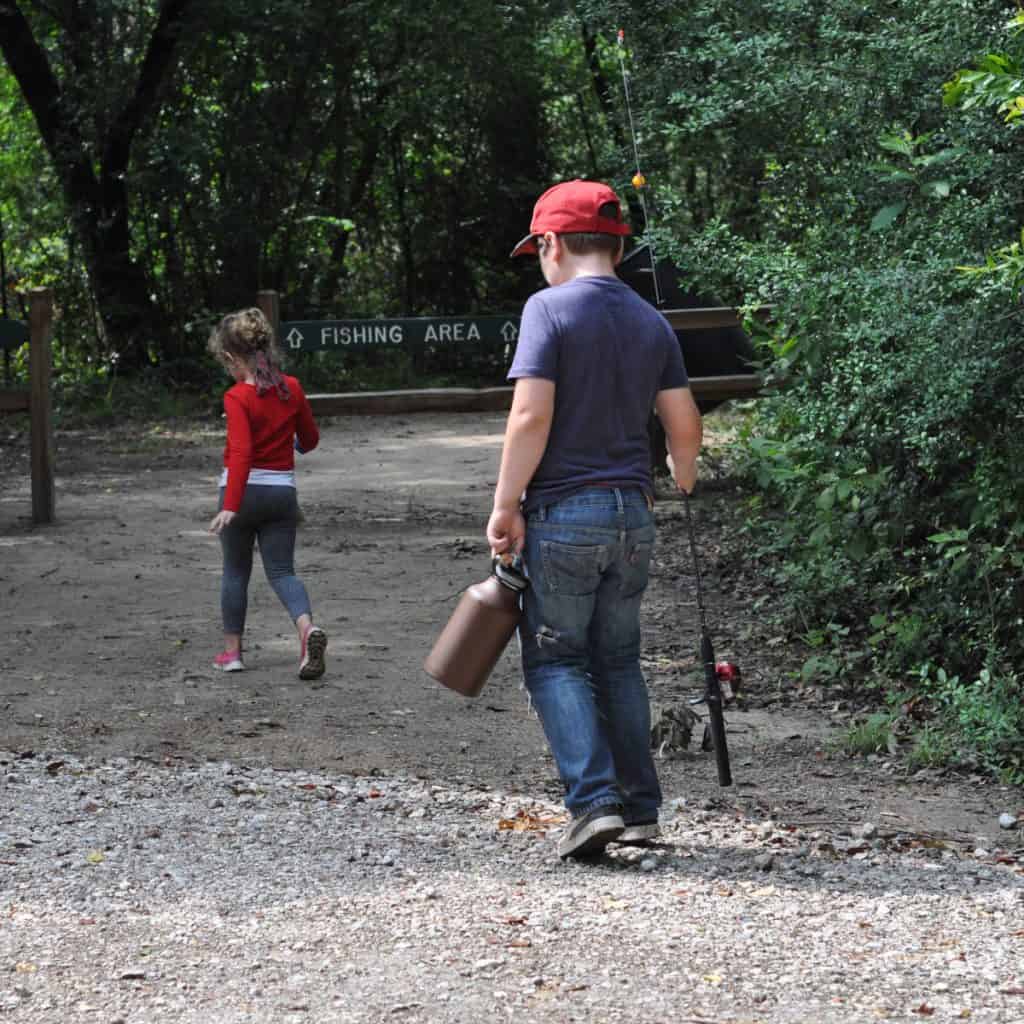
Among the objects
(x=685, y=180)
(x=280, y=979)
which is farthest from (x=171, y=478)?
(x=280, y=979)

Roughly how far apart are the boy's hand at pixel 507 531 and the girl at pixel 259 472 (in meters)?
2.70

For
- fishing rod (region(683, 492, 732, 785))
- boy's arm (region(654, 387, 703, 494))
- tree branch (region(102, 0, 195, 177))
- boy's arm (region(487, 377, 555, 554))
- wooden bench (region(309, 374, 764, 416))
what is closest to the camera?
boy's arm (region(487, 377, 555, 554))

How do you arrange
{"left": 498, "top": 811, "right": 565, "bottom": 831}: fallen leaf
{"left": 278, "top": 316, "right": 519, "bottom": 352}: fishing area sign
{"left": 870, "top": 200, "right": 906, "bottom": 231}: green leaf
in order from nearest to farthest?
{"left": 498, "top": 811, "right": 565, "bottom": 831}: fallen leaf → {"left": 870, "top": 200, "right": 906, "bottom": 231}: green leaf → {"left": 278, "top": 316, "right": 519, "bottom": 352}: fishing area sign

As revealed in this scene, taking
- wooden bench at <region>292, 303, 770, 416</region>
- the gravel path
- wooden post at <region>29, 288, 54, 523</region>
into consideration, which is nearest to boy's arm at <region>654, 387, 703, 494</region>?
the gravel path

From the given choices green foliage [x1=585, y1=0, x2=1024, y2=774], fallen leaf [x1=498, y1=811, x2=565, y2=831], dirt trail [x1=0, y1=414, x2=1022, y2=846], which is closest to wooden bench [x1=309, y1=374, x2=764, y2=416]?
dirt trail [x1=0, y1=414, x2=1022, y2=846]

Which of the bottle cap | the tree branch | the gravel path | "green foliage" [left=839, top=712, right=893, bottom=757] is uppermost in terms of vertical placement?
the tree branch

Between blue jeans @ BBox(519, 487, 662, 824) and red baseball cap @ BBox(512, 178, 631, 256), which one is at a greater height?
red baseball cap @ BBox(512, 178, 631, 256)

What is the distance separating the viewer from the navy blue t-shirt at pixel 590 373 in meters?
4.49

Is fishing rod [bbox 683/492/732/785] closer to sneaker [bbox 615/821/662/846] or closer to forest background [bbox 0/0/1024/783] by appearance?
sneaker [bbox 615/821/662/846]

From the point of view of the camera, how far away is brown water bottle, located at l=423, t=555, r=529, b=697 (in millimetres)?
4656

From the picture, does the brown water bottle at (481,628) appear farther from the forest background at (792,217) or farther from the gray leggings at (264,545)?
the gray leggings at (264,545)

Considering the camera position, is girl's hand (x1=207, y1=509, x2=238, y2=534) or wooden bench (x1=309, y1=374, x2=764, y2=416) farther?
wooden bench (x1=309, y1=374, x2=764, y2=416)

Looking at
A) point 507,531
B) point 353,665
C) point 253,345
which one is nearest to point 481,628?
point 507,531

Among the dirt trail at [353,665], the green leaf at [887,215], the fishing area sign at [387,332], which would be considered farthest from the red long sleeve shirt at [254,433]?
the fishing area sign at [387,332]
